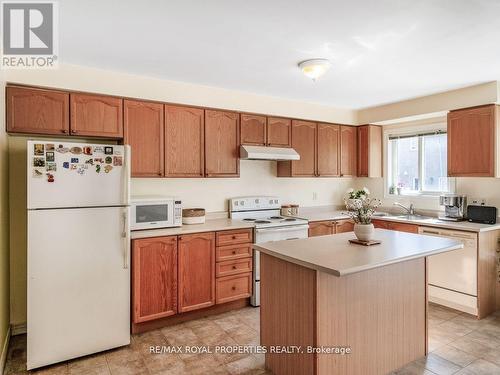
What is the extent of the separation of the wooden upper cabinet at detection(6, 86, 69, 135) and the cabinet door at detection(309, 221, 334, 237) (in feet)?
9.64

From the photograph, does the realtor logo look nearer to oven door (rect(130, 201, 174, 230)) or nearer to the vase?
oven door (rect(130, 201, 174, 230))

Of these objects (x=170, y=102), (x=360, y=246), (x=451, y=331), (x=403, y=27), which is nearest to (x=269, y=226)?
(x=360, y=246)

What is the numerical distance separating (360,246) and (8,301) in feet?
10.1

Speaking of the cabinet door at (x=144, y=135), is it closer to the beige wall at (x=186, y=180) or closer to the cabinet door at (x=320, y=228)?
the beige wall at (x=186, y=180)

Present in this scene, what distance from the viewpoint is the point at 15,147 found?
2.92 m

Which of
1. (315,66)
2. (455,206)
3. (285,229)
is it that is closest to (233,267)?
(285,229)

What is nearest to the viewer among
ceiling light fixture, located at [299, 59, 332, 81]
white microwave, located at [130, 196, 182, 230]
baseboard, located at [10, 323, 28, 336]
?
ceiling light fixture, located at [299, 59, 332, 81]

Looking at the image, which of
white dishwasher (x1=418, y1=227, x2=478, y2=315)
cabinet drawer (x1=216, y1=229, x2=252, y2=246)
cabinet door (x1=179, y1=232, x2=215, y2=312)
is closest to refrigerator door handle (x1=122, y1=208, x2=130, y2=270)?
cabinet door (x1=179, y1=232, x2=215, y2=312)

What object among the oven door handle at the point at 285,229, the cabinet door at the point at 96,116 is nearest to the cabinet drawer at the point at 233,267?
the oven door handle at the point at 285,229

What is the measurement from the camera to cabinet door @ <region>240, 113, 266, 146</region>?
3.89 metres

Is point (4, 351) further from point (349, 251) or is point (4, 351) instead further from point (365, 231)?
point (365, 231)

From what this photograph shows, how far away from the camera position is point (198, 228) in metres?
3.32

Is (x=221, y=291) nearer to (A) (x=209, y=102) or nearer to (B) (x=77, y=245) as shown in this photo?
(B) (x=77, y=245)

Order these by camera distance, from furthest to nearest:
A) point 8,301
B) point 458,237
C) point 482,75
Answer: point 458,237, point 482,75, point 8,301
